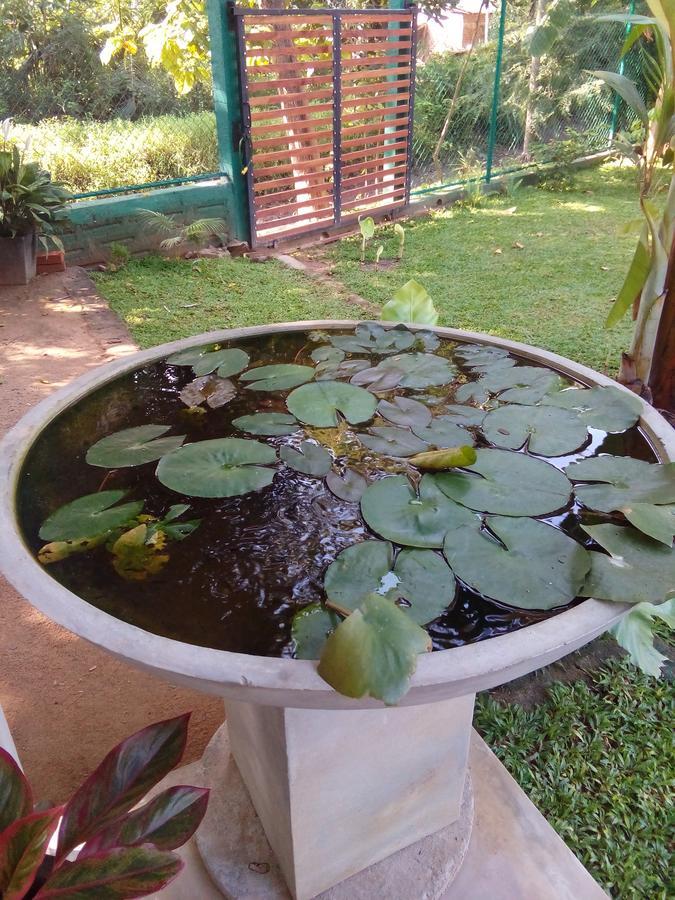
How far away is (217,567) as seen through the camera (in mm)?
997

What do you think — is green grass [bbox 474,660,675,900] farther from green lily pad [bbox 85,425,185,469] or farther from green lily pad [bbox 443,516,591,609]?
green lily pad [bbox 85,425,185,469]

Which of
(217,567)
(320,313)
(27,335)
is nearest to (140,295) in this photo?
(27,335)

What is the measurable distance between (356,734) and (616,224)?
5.95 m

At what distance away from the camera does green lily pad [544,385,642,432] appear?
4.30 feet

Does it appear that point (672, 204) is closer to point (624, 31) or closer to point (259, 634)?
point (259, 634)

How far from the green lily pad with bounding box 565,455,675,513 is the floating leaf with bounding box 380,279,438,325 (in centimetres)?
96

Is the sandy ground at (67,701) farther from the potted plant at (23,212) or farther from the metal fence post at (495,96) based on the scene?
the metal fence post at (495,96)

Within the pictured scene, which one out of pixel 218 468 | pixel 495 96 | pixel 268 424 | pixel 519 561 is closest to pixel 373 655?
pixel 519 561

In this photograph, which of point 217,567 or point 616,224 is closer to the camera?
point 217,567

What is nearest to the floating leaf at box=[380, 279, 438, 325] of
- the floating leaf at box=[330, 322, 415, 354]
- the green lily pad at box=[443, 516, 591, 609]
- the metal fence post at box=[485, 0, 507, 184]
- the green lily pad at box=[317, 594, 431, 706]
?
the floating leaf at box=[330, 322, 415, 354]

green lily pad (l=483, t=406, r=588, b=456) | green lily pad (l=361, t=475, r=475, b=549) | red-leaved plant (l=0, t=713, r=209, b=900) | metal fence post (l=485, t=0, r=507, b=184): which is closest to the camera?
red-leaved plant (l=0, t=713, r=209, b=900)

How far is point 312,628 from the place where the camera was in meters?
0.85

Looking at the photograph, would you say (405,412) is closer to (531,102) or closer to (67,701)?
(67,701)

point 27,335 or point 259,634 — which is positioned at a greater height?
point 259,634
